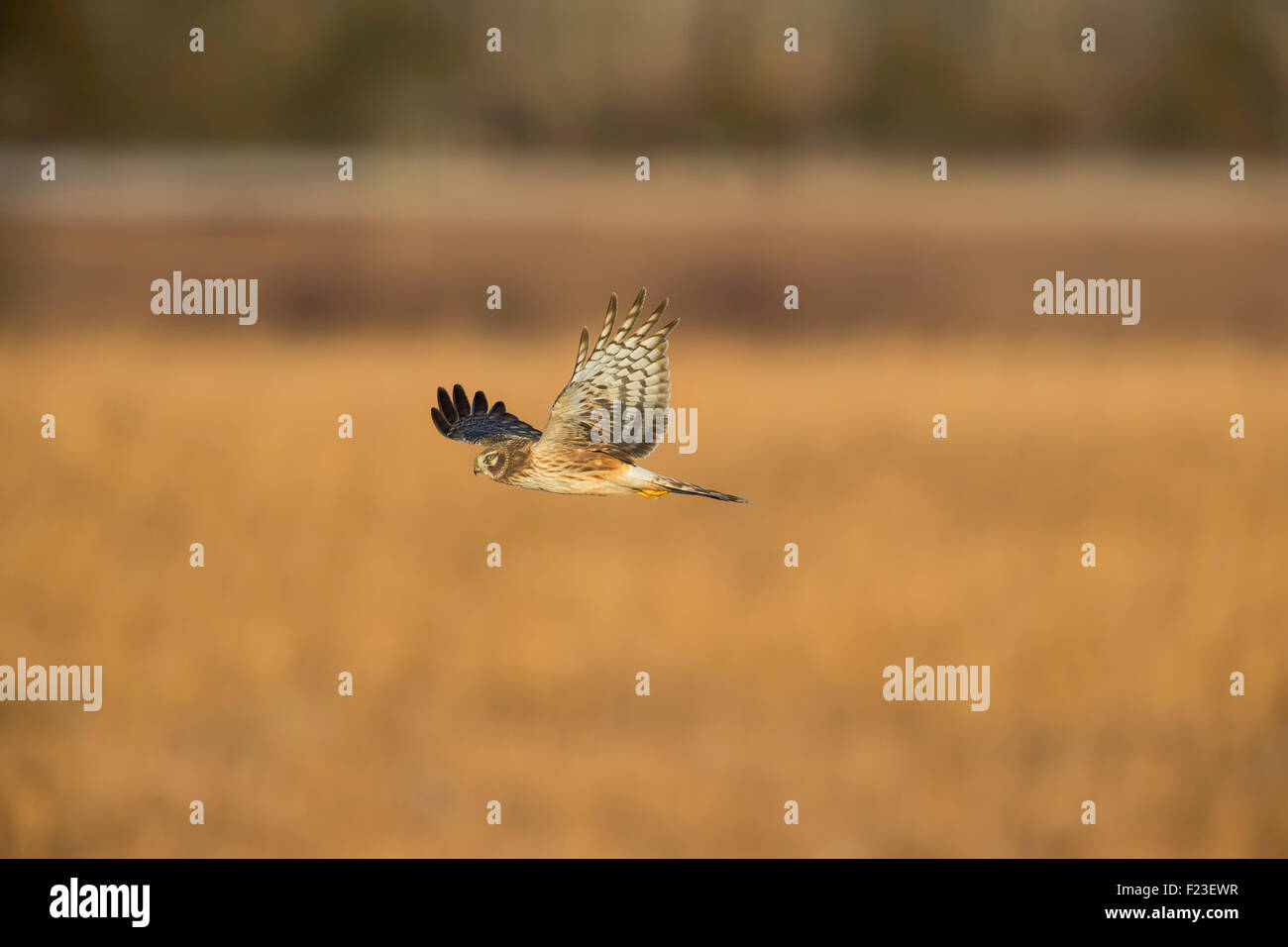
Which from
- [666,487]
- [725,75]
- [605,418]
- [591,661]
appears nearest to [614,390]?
[605,418]

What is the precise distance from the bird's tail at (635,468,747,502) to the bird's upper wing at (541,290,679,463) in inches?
4.8

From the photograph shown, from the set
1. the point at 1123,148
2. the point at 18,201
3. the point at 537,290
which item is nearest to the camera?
the point at 537,290

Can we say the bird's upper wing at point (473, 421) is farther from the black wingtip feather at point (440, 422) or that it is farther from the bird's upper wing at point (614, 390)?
the bird's upper wing at point (614, 390)

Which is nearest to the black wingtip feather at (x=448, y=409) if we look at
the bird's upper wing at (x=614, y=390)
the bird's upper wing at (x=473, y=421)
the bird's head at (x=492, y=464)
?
the bird's upper wing at (x=473, y=421)

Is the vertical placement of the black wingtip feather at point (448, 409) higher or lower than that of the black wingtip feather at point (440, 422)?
higher

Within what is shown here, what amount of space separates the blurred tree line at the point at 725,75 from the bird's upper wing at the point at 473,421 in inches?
614

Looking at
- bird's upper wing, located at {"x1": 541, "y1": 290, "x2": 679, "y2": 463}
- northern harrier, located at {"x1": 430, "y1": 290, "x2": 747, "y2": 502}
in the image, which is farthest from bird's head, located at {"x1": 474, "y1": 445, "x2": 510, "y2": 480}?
bird's upper wing, located at {"x1": 541, "y1": 290, "x2": 679, "y2": 463}

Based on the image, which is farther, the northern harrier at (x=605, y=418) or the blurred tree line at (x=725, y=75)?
the blurred tree line at (x=725, y=75)

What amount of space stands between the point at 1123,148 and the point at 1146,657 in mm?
13798

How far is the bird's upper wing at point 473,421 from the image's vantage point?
4.07 metres

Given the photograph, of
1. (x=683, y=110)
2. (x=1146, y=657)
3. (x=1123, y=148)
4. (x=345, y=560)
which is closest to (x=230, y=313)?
(x=345, y=560)

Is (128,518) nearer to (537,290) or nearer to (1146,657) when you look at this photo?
(537,290)

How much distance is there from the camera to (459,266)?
49.1ft

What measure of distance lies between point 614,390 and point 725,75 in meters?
17.7
